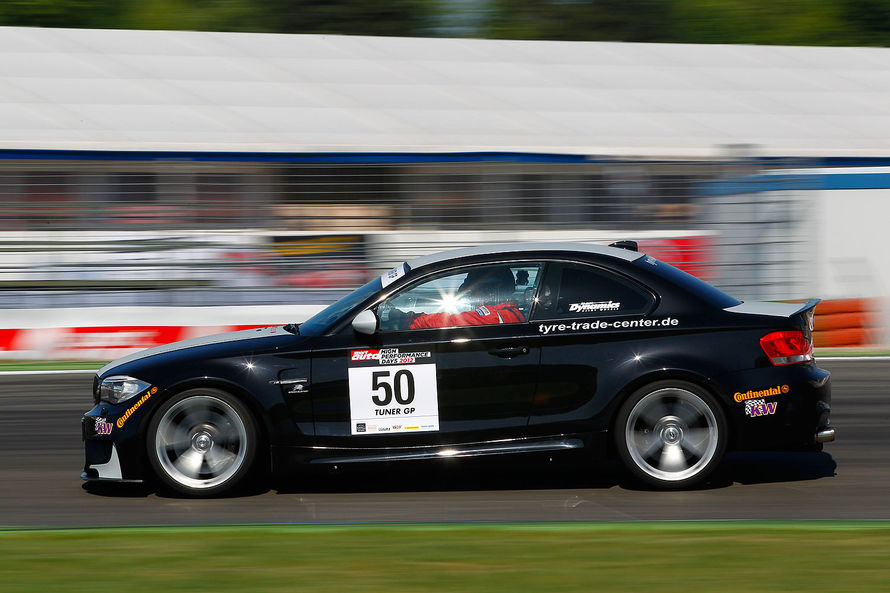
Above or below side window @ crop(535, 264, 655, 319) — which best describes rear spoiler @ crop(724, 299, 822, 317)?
below

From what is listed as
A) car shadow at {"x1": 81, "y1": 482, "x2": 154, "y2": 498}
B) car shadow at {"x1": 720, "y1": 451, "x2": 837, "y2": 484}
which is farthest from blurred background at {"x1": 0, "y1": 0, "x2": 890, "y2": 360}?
car shadow at {"x1": 81, "y1": 482, "x2": 154, "y2": 498}

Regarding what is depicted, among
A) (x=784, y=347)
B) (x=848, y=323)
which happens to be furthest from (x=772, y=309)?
(x=848, y=323)

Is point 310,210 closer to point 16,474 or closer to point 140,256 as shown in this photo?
point 140,256

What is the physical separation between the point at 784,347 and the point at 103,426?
160 inches

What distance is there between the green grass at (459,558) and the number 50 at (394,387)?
83 centimetres

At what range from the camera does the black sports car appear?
660cm

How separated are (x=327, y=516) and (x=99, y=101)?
14.2 meters

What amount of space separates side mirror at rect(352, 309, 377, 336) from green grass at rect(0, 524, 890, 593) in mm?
1182

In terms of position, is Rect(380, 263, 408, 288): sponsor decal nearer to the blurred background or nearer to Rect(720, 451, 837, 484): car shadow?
Rect(720, 451, 837, 484): car shadow

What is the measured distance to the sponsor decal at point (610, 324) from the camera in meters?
6.69

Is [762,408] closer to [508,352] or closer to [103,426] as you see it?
[508,352]

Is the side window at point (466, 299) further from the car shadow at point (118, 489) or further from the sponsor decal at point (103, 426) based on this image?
the car shadow at point (118, 489)

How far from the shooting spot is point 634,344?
6664 mm

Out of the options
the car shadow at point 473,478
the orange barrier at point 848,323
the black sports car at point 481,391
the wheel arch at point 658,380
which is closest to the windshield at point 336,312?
the black sports car at point 481,391
